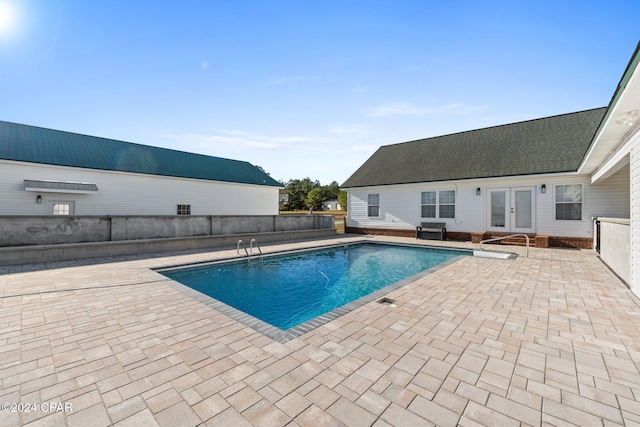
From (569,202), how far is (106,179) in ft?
74.3

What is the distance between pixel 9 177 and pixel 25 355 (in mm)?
15163

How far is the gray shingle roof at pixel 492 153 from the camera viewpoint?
11680 millimetres

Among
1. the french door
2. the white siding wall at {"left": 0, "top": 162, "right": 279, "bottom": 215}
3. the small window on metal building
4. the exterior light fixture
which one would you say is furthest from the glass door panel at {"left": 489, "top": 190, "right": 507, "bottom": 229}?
the small window on metal building

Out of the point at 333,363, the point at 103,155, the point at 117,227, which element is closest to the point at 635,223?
the point at 333,363

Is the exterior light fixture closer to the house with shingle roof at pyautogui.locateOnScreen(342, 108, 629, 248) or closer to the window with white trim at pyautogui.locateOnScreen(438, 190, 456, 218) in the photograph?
the house with shingle roof at pyautogui.locateOnScreen(342, 108, 629, 248)

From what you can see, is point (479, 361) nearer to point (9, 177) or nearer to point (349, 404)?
point (349, 404)

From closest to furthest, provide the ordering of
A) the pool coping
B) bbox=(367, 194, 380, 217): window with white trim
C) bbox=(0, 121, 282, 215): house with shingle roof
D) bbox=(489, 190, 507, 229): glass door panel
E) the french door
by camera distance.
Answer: the pool coping → the french door → bbox=(489, 190, 507, 229): glass door panel → bbox=(0, 121, 282, 215): house with shingle roof → bbox=(367, 194, 380, 217): window with white trim

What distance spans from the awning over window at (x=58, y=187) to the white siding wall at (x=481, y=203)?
1478 centimetres

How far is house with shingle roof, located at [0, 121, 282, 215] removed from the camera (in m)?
12.9

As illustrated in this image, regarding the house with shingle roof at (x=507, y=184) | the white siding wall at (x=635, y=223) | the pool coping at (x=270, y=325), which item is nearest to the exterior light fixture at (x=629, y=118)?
the white siding wall at (x=635, y=223)

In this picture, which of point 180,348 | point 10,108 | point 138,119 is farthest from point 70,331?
point 10,108

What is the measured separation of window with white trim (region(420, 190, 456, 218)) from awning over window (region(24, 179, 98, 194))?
17892 millimetres

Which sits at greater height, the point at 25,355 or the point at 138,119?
the point at 138,119

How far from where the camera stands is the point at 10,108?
14.9m
